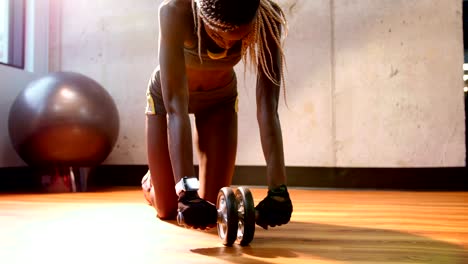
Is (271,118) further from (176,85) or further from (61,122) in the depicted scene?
(61,122)

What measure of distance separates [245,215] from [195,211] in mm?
150

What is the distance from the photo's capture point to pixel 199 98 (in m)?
2.03

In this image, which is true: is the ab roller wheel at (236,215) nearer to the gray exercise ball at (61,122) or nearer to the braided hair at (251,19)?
the braided hair at (251,19)

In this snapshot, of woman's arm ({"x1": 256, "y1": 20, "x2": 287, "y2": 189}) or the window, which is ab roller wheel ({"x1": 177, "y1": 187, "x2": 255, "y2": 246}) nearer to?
woman's arm ({"x1": 256, "y1": 20, "x2": 287, "y2": 189})

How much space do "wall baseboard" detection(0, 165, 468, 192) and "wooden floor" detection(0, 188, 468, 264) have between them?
0.78 meters

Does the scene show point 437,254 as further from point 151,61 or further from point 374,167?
point 151,61

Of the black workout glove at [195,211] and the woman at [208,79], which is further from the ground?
the woman at [208,79]

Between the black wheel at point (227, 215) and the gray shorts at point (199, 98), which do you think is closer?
the black wheel at point (227, 215)

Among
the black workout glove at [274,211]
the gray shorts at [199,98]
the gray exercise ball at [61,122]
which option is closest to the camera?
the black workout glove at [274,211]

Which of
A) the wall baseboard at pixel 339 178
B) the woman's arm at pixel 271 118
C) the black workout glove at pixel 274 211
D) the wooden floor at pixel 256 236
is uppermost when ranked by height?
the woman's arm at pixel 271 118

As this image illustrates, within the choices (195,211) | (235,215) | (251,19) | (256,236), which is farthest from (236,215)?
(251,19)

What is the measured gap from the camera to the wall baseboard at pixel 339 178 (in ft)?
11.6

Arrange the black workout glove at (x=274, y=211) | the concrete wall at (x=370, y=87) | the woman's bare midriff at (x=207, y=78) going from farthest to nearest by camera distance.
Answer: the concrete wall at (x=370, y=87)
the woman's bare midriff at (x=207, y=78)
the black workout glove at (x=274, y=211)

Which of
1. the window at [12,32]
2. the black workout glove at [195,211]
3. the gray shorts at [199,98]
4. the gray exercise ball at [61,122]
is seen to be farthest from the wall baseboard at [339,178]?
the black workout glove at [195,211]
